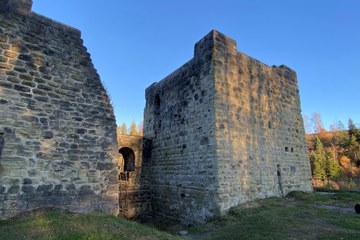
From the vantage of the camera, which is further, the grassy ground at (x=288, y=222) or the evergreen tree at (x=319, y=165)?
the evergreen tree at (x=319, y=165)

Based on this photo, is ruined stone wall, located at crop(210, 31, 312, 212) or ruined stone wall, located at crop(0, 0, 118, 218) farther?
ruined stone wall, located at crop(210, 31, 312, 212)

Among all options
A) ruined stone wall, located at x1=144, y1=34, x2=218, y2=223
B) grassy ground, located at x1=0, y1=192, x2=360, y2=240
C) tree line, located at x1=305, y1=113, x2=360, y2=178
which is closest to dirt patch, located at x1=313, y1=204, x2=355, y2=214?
grassy ground, located at x1=0, y1=192, x2=360, y2=240

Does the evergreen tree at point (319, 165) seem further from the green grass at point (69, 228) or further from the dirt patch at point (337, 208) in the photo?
the green grass at point (69, 228)

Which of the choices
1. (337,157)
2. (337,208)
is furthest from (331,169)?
(337,208)

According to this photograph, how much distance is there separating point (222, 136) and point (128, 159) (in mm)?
5423

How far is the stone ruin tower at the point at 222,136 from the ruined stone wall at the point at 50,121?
3.30 m

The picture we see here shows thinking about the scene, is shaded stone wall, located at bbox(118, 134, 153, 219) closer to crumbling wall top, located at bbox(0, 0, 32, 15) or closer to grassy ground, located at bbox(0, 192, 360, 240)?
grassy ground, located at bbox(0, 192, 360, 240)

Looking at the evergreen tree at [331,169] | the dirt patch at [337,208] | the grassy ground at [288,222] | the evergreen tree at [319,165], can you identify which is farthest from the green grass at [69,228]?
the evergreen tree at [331,169]

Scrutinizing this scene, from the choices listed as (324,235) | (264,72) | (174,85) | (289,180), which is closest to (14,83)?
(174,85)

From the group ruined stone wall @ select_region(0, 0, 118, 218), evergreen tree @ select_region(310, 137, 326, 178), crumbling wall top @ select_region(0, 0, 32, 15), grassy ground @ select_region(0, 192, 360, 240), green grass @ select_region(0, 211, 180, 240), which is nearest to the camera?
green grass @ select_region(0, 211, 180, 240)

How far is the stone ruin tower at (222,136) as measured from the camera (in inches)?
317

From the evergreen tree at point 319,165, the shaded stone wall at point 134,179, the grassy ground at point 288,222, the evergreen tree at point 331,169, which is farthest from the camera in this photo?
the evergreen tree at point 331,169

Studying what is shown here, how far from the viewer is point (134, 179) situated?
35.8 feet

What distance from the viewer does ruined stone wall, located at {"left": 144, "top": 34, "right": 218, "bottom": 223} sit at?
8109 mm
